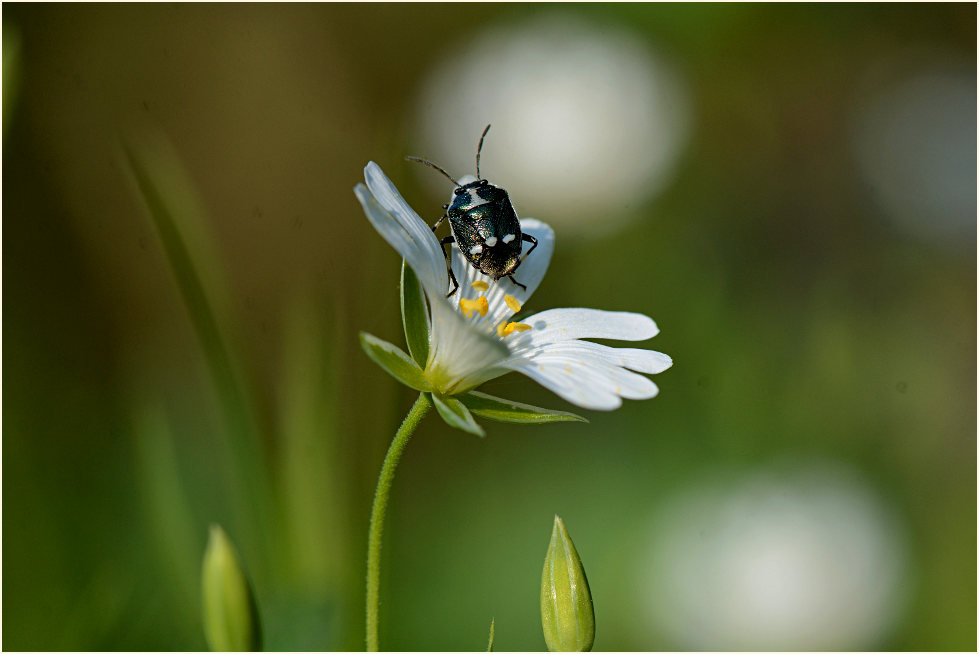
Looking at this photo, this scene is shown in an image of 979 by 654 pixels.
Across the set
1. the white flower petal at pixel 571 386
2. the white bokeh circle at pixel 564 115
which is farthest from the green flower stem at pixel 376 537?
the white bokeh circle at pixel 564 115

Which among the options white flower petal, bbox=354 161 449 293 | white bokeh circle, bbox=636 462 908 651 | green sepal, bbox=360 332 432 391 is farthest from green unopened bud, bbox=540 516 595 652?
white bokeh circle, bbox=636 462 908 651

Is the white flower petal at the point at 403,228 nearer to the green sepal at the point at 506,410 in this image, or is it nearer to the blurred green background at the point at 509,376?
the green sepal at the point at 506,410

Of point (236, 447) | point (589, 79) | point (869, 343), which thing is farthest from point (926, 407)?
point (236, 447)

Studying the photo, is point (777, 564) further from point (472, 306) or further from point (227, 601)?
point (227, 601)

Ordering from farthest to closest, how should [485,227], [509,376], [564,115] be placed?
[564,115]
[509,376]
[485,227]

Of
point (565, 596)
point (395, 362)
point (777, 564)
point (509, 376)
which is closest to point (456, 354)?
point (395, 362)

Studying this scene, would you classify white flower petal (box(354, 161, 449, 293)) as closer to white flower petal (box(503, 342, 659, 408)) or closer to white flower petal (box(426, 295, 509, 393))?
white flower petal (box(426, 295, 509, 393))
